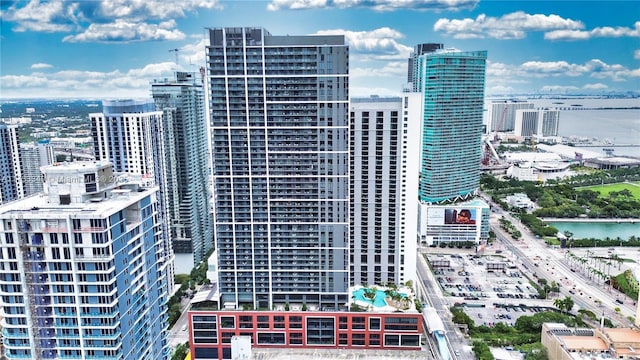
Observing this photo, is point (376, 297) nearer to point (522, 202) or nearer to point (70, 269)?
point (70, 269)

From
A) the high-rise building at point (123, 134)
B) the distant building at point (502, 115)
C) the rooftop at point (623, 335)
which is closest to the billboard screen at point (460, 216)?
the rooftop at point (623, 335)

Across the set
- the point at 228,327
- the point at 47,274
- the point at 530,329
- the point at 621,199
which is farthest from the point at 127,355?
the point at 621,199

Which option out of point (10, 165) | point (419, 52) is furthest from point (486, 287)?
point (10, 165)

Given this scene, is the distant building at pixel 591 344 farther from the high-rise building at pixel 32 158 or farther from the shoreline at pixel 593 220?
the high-rise building at pixel 32 158

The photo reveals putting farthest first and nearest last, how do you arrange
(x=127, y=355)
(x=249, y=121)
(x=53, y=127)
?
(x=53, y=127), (x=249, y=121), (x=127, y=355)

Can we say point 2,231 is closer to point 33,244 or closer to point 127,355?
point 33,244

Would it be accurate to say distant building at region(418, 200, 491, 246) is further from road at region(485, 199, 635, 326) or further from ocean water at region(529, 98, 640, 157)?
ocean water at region(529, 98, 640, 157)
